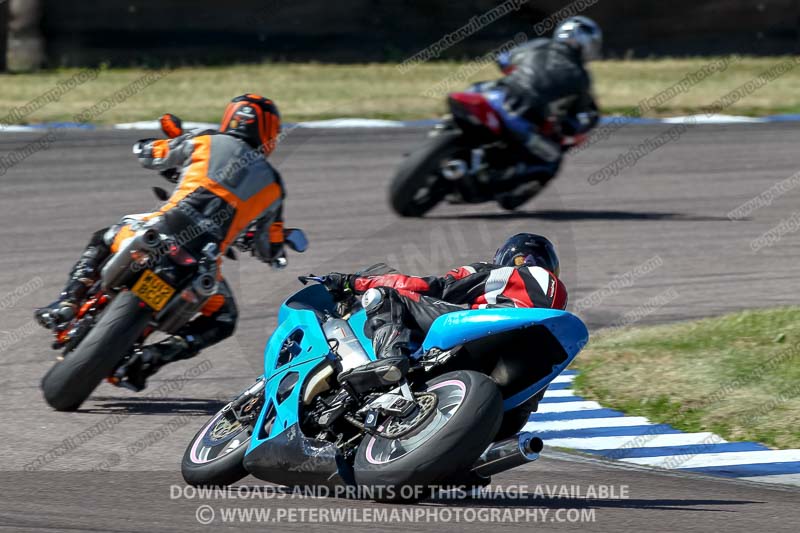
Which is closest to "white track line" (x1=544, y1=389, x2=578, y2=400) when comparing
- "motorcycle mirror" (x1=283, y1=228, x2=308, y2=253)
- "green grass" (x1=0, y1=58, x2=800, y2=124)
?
"motorcycle mirror" (x1=283, y1=228, x2=308, y2=253)

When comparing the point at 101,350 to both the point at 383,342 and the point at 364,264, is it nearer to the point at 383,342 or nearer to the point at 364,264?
the point at 364,264

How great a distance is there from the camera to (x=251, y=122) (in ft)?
24.8

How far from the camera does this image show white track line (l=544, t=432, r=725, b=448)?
703 centimetres

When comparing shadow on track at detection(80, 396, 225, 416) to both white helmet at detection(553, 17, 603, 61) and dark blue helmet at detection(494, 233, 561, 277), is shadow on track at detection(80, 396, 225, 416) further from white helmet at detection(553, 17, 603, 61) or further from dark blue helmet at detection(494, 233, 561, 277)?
white helmet at detection(553, 17, 603, 61)

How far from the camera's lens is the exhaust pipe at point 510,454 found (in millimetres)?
5227

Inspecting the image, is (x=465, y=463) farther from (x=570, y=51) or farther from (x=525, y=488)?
(x=570, y=51)

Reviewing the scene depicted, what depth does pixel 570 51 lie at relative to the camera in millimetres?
13656

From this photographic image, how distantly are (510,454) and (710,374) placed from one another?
3.40 m

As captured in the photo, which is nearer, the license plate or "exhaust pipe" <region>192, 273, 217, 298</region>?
the license plate

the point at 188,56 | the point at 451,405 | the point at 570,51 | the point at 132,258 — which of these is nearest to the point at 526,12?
the point at 188,56

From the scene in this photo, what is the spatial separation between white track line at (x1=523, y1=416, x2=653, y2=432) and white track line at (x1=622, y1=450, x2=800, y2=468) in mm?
641

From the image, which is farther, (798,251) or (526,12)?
(526,12)

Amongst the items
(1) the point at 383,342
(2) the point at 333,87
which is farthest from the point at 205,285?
(2) the point at 333,87

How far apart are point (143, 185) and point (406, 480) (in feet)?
32.9
